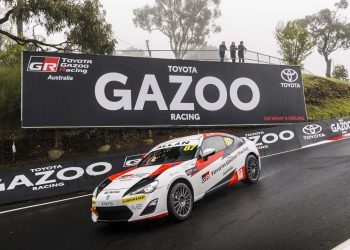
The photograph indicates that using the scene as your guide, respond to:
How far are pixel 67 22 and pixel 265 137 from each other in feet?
34.9

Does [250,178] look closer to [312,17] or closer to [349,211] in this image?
[349,211]

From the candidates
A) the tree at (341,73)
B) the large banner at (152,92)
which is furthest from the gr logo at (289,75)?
the tree at (341,73)

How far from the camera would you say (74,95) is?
16.8 m

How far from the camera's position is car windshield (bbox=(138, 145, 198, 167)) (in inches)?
323

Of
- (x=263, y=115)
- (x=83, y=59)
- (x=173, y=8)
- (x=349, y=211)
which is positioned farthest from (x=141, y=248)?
(x=173, y=8)

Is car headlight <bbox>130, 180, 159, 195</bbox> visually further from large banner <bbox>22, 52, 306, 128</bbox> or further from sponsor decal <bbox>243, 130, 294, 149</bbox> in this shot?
A: large banner <bbox>22, 52, 306, 128</bbox>

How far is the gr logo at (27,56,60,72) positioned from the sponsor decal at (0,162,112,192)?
6.02 meters

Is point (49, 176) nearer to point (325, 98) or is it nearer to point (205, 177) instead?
point (205, 177)

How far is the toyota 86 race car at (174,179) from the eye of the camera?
686 centimetres

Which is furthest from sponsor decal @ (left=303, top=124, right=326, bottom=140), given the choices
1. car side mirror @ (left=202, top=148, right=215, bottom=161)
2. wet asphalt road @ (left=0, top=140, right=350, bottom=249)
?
car side mirror @ (left=202, top=148, right=215, bottom=161)

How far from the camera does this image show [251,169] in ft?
32.6

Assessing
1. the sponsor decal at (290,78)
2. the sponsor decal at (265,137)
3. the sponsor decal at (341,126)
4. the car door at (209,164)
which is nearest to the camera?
the car door at (209,164)

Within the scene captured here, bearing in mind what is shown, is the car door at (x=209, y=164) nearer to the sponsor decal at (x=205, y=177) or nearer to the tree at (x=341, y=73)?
the sponsor decal at (x=205, y=177)

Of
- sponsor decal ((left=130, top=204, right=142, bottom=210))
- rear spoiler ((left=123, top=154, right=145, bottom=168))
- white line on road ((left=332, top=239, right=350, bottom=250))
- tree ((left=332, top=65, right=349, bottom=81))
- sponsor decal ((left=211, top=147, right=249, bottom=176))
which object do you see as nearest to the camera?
white line on road ((left=332, top=239, right=350, bottom=250))
